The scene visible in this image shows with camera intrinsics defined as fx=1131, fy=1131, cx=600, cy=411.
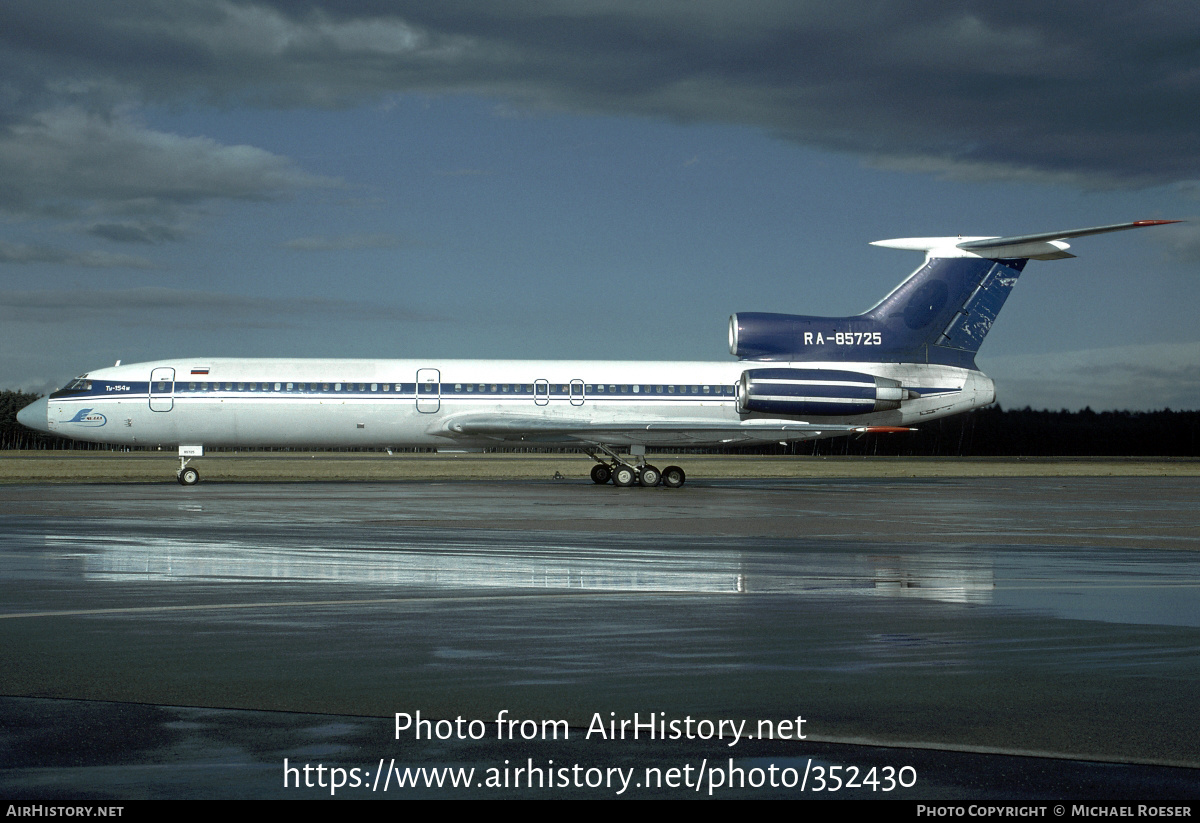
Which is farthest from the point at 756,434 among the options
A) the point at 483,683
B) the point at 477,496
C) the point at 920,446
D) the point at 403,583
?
the point at 920,446

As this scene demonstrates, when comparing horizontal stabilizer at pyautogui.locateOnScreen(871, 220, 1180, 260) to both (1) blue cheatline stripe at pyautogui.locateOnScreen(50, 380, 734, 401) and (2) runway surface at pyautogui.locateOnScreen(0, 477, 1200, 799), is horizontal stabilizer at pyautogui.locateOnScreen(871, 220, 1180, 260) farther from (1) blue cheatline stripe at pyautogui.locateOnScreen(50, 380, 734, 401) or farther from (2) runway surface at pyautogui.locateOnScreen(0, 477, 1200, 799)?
(2) runway surface at pyautogui.locateOnScreen(0, 477, 1200, 799)

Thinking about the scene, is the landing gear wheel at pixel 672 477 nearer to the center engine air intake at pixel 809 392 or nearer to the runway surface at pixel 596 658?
the center engine air intake at pixel 809 392

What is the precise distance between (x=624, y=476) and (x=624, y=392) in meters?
2.99

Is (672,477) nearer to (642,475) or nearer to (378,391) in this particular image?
(642,475)

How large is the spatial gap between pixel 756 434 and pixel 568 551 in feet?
72.4

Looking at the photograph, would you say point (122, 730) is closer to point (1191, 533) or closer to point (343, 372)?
point (1191, 533)

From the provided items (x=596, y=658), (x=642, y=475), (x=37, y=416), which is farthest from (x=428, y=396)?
(x=596, y=658)

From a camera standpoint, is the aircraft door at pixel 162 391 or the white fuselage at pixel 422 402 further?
the white fuselage at pixel 422 402

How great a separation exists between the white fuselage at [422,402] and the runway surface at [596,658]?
18.2m

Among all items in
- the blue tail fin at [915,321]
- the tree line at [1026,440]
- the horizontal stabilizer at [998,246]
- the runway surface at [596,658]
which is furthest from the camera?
the tree line at [1026,440]

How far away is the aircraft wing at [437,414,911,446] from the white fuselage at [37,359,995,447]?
2.3 inches

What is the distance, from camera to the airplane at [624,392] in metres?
36.5

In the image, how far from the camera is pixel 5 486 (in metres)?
35.3

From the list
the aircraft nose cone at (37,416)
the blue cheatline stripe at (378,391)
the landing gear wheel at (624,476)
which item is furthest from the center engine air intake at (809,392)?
the aircraft nose cone at (37,416)
